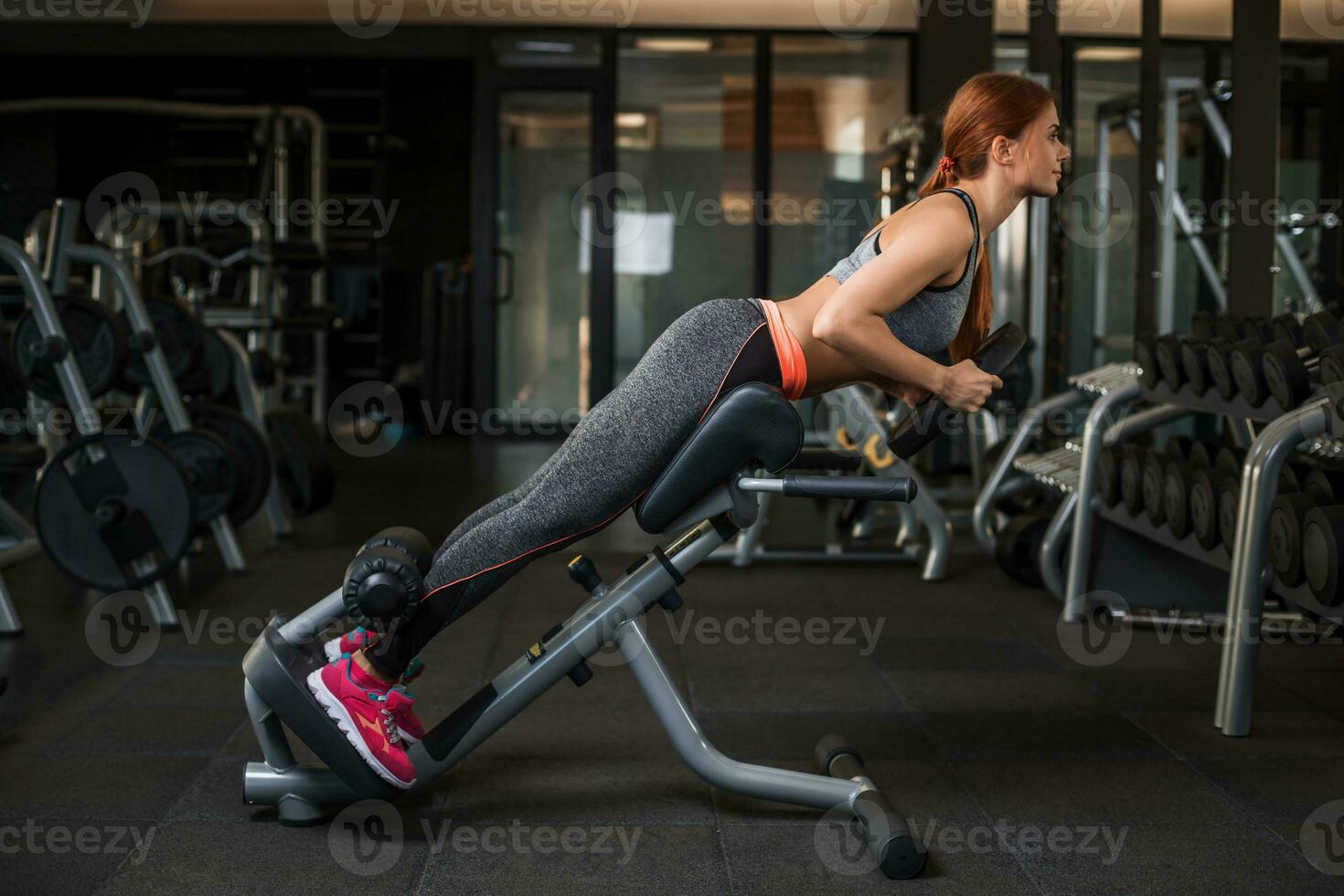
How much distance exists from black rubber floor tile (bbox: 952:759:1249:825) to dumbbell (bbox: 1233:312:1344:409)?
26.5 inches

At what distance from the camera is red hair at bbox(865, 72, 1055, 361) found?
1842 mm

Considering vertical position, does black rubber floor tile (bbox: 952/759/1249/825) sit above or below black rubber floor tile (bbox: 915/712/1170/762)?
below

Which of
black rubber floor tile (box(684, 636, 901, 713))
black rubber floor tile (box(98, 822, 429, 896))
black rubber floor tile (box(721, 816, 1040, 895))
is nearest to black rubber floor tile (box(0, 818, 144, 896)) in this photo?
black rubber floor tile (box(98, 822, 429, 896))

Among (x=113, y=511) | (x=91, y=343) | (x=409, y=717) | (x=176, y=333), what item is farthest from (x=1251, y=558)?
(x=176, y=333)

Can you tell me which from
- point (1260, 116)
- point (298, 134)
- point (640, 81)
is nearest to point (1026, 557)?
point (1260, 116)

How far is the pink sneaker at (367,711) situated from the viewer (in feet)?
5.98

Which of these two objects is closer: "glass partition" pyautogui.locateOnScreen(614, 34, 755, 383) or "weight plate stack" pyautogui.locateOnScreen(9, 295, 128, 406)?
"weight plate stack" pyautogui.locateOnScreen(9, 295, 128, 406)

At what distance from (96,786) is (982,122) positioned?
1.64 meters

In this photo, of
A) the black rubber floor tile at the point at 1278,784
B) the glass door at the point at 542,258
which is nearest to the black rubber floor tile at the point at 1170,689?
the black rubber floor tile at the point at 1278,784

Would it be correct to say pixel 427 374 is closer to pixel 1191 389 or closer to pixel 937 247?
pixel 1191 389

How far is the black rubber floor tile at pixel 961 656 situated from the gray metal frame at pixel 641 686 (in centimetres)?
96

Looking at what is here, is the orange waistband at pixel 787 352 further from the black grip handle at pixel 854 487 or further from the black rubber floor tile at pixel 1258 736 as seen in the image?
the black rubber floor tile at pixel 1258 736

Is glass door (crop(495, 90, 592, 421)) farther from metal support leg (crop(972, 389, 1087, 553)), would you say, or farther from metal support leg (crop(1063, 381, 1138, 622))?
metal support leg (crop(1063, 381, 1138, 622))

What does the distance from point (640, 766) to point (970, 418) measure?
3.02m
